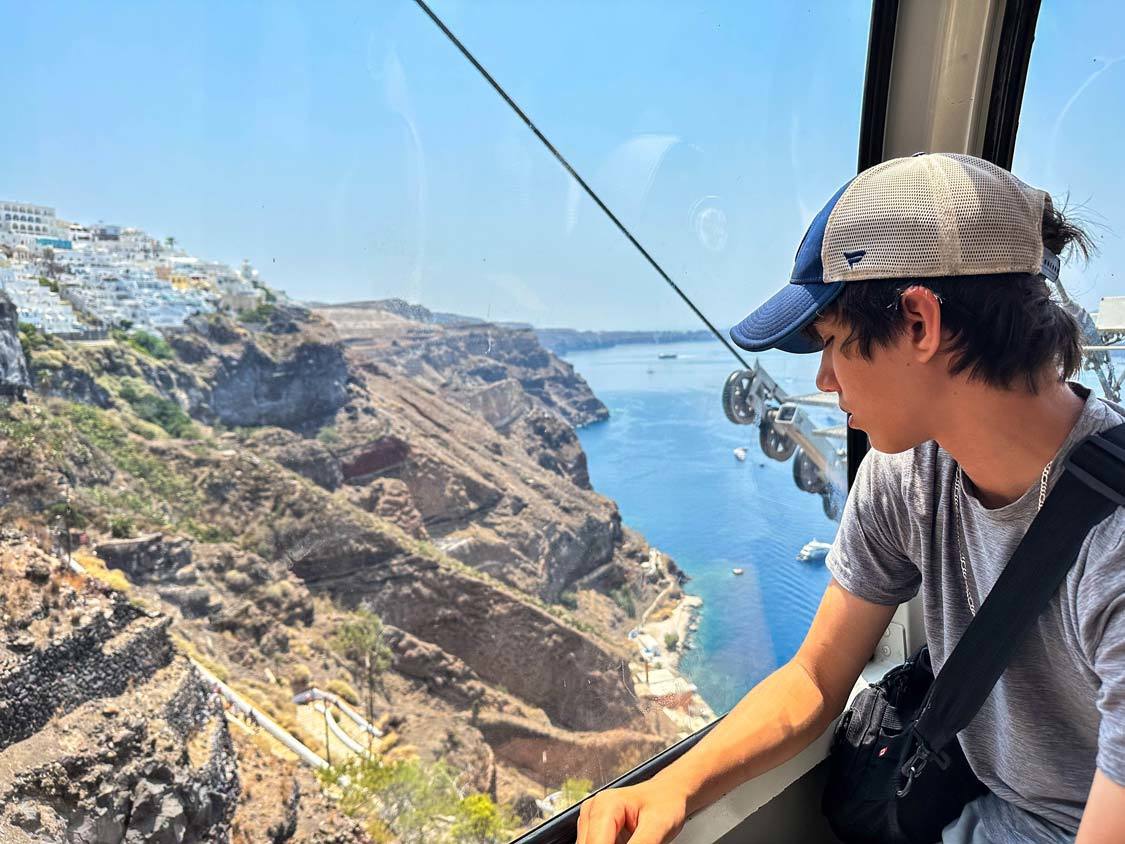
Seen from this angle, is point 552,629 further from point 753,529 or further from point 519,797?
point 753,529

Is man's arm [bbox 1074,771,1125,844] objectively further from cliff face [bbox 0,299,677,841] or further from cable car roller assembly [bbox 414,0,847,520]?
cliff face [bbox 0,299,677,841]

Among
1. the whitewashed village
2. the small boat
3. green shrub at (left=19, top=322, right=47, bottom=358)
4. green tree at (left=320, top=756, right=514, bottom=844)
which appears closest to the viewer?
the small boat

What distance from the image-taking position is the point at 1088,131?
1.25 metres

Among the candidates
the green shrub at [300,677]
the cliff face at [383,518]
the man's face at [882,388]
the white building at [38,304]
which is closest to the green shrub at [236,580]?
the cliff face at [383,518]

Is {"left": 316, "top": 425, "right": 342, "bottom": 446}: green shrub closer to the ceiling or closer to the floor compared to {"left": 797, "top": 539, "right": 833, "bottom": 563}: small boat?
closer to the floor

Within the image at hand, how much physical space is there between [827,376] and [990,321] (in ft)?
0.52

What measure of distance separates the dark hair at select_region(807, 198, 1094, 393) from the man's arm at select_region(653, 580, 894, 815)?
1.15 feet

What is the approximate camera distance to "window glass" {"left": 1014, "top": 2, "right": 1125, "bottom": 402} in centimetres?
112

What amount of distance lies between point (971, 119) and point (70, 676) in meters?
2.68

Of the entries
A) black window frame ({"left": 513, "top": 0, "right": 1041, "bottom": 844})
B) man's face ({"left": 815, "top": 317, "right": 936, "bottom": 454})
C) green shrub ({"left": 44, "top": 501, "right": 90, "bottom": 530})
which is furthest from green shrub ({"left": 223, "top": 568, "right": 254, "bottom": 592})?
man's face ({"left": 815, "top": 317, "right": 936, "bottom": 454})

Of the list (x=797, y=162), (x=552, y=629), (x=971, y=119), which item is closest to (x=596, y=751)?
(x=552, y=629)

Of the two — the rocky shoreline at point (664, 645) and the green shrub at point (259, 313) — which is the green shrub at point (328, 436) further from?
the rocky shoreline at point (664, 645)

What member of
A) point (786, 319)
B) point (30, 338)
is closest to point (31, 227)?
point (30, 338)

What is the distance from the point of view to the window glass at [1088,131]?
1.12 m
